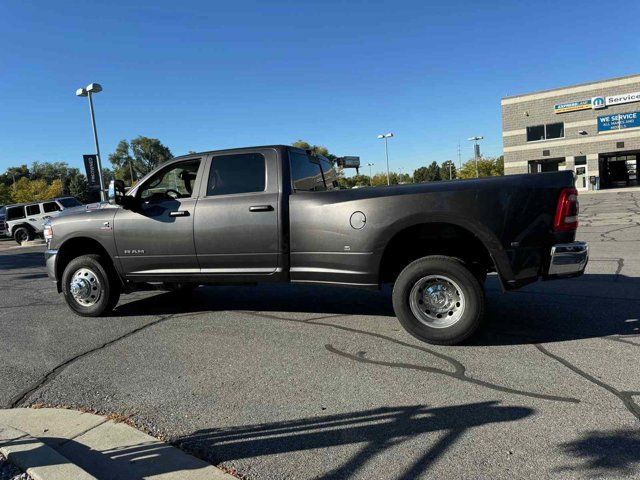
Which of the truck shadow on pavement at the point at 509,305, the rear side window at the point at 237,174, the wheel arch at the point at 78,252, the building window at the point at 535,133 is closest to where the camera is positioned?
the truck shadow on pavement at the point at 509,305

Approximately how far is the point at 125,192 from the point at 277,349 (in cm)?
286

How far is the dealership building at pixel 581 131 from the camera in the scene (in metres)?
37.7

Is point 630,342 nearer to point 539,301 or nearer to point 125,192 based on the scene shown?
point 539,301

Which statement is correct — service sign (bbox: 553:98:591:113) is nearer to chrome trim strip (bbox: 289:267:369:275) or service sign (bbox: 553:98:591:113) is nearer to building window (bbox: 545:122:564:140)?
building window (bbox: 545:122:564:140)

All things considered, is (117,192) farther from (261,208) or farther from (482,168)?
(482,168)

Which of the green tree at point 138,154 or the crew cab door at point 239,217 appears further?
the green tree at point 138,154

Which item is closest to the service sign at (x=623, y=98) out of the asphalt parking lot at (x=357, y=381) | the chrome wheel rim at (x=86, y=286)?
the asphalt parking lot at (x=357, y=381)

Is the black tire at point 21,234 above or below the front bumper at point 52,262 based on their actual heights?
above

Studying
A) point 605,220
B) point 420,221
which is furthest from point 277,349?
point 605,220

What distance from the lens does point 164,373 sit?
14.2ft

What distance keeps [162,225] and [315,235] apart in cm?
200

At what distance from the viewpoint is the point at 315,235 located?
5109mm

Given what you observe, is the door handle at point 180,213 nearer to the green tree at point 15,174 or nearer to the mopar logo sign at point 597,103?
the mopar logo sign at point 597,103

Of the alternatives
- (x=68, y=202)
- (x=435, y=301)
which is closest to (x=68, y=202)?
(x=68, y=202)
